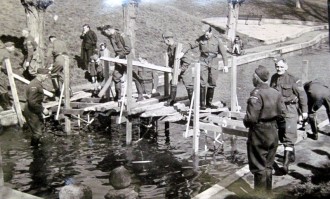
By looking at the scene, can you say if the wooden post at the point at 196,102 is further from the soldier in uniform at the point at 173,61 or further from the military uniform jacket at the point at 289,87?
the military uniform jacket at the point at 289,87

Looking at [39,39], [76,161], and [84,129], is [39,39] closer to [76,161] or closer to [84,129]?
[84,129]

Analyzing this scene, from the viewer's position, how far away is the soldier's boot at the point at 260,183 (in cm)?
789

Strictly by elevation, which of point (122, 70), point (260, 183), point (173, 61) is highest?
point (173, 61)

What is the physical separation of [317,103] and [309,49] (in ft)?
75.7

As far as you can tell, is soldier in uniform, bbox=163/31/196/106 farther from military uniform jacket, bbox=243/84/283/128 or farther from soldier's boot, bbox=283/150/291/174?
military uniform jacket, bbox=243/84/283/128

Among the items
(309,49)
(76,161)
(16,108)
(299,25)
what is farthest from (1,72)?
(299,25)

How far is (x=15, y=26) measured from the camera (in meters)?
23.0

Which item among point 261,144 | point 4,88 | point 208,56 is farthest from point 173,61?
point 261,144

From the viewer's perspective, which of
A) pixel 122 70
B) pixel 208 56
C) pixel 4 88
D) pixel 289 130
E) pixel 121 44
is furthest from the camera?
pixel 121 44

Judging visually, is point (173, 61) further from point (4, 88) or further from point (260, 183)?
point (260, 183)

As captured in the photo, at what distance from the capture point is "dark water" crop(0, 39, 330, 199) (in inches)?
393

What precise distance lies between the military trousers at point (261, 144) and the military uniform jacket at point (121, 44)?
641cm

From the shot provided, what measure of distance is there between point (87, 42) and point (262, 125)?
41.9 ft

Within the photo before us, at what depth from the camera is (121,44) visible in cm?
1493
